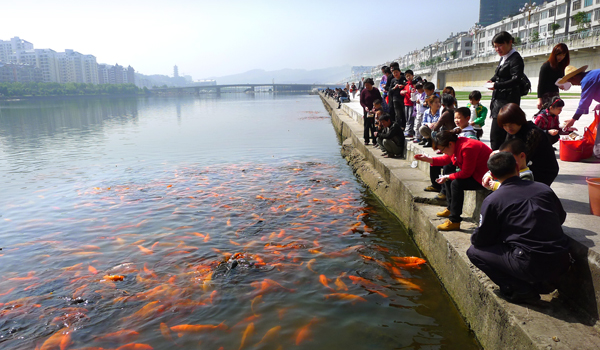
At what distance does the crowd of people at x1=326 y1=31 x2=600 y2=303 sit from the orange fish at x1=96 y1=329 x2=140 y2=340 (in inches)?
144

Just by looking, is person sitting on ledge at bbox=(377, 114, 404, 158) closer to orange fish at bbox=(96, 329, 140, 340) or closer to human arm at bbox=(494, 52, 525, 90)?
human arm at bbox=(494, 52, 525, 90)

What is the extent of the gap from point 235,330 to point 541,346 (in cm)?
303

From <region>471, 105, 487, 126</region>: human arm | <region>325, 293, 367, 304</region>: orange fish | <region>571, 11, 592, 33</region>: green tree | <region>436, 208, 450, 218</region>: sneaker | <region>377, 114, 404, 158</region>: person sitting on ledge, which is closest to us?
<region>325, 293, 367, 304</region>: orange fish

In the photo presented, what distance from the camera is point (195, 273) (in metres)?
5.88

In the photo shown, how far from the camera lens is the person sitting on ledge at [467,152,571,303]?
310cm

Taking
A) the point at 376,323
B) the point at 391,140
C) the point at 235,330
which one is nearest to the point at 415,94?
the point at 391,140

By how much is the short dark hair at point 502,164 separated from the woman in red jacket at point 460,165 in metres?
1.38

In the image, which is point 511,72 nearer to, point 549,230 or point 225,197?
point 549,230

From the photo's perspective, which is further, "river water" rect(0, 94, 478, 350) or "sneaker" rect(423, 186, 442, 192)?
"sneaker" rect(423, 186, 442, 192)

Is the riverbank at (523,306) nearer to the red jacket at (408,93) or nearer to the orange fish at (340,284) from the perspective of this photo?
the orange fish at (340,284)

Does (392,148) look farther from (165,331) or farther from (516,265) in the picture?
(165,331)

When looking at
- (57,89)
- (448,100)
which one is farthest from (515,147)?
(57,89)

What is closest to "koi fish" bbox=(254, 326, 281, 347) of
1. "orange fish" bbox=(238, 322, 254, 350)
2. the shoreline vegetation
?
"orange fish" bbox=(238, 322, 254, 350)

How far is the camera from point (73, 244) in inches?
290
